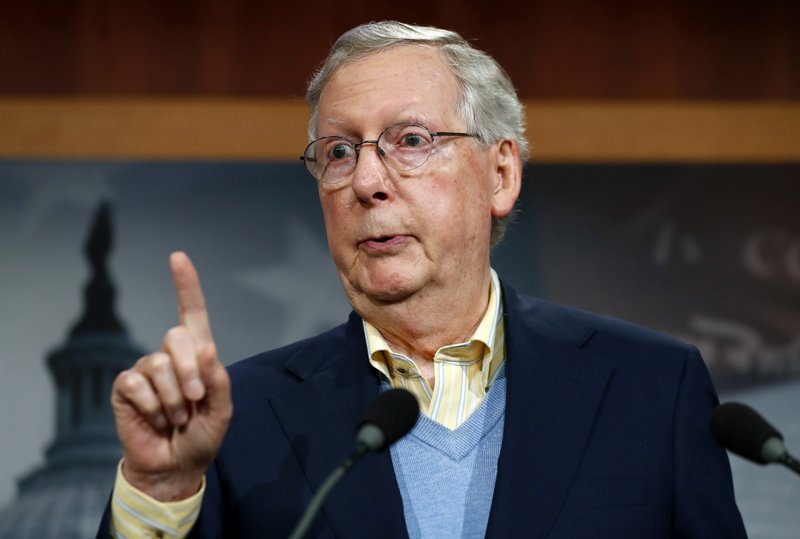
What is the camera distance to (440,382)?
1.71 metres

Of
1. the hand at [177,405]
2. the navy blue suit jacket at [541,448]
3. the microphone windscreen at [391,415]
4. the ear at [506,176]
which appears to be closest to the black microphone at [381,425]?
the microphone windscreen at [391,415]

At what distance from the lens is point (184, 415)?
1.31 m

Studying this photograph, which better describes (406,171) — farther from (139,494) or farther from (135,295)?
(135,295)

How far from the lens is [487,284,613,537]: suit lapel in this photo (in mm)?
1533

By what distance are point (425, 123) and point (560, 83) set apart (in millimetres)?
1428

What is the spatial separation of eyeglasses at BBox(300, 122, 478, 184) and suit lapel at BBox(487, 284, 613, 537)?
309 millimetres

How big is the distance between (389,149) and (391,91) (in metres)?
0.10

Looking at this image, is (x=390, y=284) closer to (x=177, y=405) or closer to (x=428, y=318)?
(x=428, y=318)

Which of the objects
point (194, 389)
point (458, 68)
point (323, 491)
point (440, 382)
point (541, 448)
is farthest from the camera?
point (458, 68)

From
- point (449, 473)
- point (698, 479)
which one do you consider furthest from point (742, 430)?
point (449, 473)

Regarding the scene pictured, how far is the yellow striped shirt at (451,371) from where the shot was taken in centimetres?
169

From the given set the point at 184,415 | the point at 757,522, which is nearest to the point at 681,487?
the point at 184,415

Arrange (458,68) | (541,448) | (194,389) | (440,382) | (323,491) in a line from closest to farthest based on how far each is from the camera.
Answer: (323,491), (194,389), (541,448), (440,382), (458,68)

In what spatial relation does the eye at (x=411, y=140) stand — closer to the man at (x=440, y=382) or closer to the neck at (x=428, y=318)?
the man at (x=440, y=382)
